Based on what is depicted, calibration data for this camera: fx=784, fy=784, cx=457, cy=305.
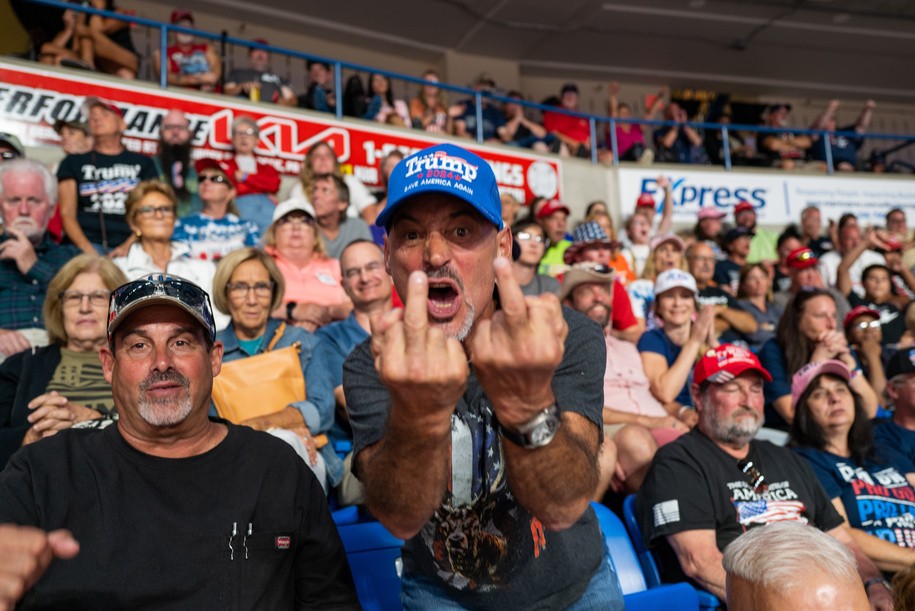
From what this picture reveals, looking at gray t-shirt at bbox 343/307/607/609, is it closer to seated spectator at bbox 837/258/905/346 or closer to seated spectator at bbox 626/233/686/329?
seated spectator at bbox 626/233/686/329

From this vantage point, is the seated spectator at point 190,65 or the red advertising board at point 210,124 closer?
the red advertising board at point 210,124

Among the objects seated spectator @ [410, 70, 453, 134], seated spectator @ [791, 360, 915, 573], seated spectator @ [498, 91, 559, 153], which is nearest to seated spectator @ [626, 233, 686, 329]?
seated spectator @ [791, 360, 915, 573]

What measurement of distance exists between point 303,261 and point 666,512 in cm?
292

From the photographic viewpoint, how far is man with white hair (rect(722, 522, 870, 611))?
152 centimetres

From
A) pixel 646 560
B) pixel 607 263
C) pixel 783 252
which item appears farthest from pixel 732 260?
pixel 646 560

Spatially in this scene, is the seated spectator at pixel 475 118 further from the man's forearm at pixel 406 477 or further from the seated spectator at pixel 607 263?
the man's forearm at pixel 406 477

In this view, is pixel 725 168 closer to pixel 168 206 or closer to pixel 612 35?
pixel 612 35

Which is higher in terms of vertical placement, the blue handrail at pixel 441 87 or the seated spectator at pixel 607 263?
the blue handrail at pixel 441 87

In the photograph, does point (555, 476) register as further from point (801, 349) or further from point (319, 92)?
point (319, 92)

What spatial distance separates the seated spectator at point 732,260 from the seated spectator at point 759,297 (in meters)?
1.05

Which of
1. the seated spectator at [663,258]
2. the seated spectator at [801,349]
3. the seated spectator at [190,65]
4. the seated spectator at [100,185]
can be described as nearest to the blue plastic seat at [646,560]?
the seated spectator at [801,349]

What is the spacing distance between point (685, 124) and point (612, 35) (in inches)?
116

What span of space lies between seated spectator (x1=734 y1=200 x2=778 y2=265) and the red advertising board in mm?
2513

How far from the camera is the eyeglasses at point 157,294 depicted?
7.16 feet
